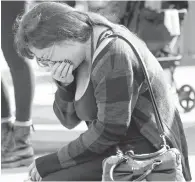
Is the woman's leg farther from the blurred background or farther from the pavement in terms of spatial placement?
the blurred background

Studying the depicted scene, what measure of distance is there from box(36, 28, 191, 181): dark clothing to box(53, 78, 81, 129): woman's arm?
0.52 feet

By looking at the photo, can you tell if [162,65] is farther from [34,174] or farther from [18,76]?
[34,174]

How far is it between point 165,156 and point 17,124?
199 cm

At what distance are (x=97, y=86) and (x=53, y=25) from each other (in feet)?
0.93

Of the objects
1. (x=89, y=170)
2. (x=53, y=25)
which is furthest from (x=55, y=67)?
(x=89, y=170)

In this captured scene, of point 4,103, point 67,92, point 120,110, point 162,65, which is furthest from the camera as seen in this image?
point 162,65

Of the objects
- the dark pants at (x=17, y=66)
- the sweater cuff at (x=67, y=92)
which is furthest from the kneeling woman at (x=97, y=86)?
the dark pants at (x=17, y=66)

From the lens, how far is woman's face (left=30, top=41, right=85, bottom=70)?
2.43 meters

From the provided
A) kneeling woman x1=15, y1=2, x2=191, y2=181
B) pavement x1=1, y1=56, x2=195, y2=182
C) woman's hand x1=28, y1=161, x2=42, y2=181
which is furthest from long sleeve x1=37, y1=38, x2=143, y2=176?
pavement x1=1, y1=56, x2=195, y2=182

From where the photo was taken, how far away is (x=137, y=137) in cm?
243

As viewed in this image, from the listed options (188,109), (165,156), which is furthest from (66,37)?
(188,109)

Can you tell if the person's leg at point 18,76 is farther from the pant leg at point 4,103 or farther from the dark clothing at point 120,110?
the dark clothing at point 120,110

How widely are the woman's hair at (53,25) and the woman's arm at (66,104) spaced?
302mm

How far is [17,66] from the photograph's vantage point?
13.0 ft
